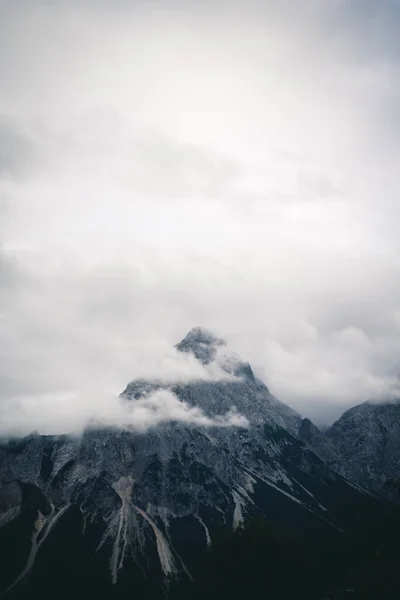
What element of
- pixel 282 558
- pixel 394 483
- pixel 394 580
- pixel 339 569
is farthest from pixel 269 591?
pixel 339 569

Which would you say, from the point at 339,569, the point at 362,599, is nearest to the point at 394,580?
the point at 362,599

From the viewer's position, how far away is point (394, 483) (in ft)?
544

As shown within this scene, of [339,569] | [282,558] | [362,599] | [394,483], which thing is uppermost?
[394,483]

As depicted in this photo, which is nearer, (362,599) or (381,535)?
(362,599)

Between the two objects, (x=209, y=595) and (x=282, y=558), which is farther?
(x=282, y=558)

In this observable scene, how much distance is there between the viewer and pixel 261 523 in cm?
12531

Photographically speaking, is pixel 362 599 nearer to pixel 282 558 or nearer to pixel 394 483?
pixel 282 558

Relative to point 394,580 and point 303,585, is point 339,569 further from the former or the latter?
point 303,585

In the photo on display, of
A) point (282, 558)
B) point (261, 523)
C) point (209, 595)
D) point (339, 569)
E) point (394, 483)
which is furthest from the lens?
point (339, 569)

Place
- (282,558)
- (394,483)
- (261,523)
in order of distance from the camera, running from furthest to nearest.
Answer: (394,483)
(261,523)
(282,558)

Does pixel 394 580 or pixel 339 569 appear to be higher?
pixel 394 580

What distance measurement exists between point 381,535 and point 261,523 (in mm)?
77864

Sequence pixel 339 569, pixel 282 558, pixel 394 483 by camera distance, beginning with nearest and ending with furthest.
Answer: pixel 282 558, pixel 394 483, pixel 339 569

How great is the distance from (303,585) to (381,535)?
82.0 metres
